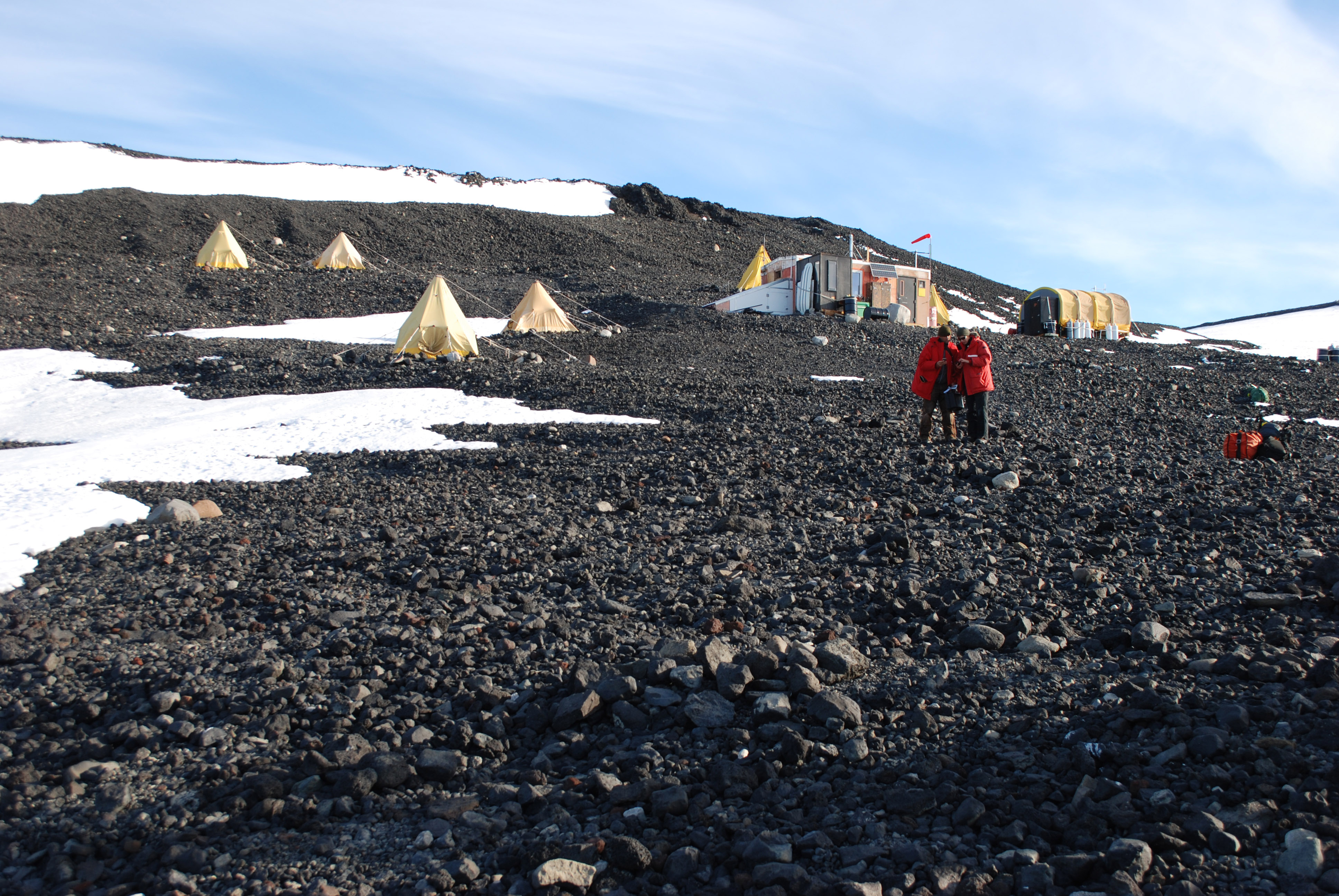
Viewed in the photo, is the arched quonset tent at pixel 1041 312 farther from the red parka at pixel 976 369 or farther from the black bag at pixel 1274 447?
the black bag at pixel 1274 447

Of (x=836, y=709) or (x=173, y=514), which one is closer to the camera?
(x=836, y=709)

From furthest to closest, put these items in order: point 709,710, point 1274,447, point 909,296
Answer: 1. point 909,296
2. point 1274,447
3. point 709,710

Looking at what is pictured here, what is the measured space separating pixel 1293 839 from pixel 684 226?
4643 centimetres

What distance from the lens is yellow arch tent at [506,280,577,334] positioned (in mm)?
22859

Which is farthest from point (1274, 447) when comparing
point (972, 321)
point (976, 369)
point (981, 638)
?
point (972, 321)

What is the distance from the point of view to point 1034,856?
89.7 inches

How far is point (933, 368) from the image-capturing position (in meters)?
9.57

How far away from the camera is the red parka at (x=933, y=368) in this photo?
9.58 meters

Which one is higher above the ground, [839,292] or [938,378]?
[839,292]

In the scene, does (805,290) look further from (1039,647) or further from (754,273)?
(1039,647)

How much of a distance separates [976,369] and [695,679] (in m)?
7.13

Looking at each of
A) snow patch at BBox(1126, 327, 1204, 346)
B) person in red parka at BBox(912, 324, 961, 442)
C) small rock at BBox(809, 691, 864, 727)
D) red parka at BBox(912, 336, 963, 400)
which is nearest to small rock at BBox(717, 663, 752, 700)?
small rock at BBox(809, 691, 864, 727)

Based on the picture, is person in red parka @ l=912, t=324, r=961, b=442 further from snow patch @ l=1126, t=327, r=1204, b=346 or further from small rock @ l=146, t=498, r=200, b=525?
snow patch @ l=1126, t=327, r=1204, b=346

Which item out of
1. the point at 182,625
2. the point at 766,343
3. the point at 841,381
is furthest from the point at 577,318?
the point at 182,625
